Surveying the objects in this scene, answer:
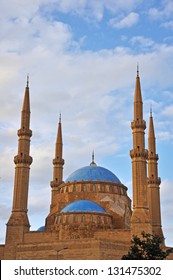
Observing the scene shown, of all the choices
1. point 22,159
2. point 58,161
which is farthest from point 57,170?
point 22,159

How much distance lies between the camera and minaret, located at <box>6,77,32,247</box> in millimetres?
39625

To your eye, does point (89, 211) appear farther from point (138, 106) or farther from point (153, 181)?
point (138, 106)

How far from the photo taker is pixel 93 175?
47719 mm

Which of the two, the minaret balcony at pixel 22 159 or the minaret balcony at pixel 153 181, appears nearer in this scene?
the minaret balcony at pixel 22 159

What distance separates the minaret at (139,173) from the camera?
37.1m

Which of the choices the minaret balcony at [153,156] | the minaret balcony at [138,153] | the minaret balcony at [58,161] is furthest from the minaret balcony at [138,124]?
the minaret balcony at [58,161]

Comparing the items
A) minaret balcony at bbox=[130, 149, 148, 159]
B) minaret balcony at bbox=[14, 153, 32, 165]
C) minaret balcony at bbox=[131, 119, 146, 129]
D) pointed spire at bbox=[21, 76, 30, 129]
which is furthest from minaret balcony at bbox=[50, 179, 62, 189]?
minaret balcony at bbox=[131, 119, 146, 129]

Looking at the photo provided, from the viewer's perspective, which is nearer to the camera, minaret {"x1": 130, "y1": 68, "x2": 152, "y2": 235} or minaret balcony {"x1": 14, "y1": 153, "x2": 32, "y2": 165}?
minaret {"x1": 130, "y1": 68, "x2": 152, "y2": 235}

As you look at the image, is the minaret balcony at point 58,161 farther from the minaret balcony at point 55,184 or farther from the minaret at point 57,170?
the minaret balcony at point 55,184

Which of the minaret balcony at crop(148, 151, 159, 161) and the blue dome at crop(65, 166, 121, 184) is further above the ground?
the minaret balcony at crop(148, 151, 159, 161)

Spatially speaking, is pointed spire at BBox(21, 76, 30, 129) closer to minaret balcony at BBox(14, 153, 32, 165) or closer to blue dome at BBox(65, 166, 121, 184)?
minaret balcony at BBox(14, 153, 32, 165)
